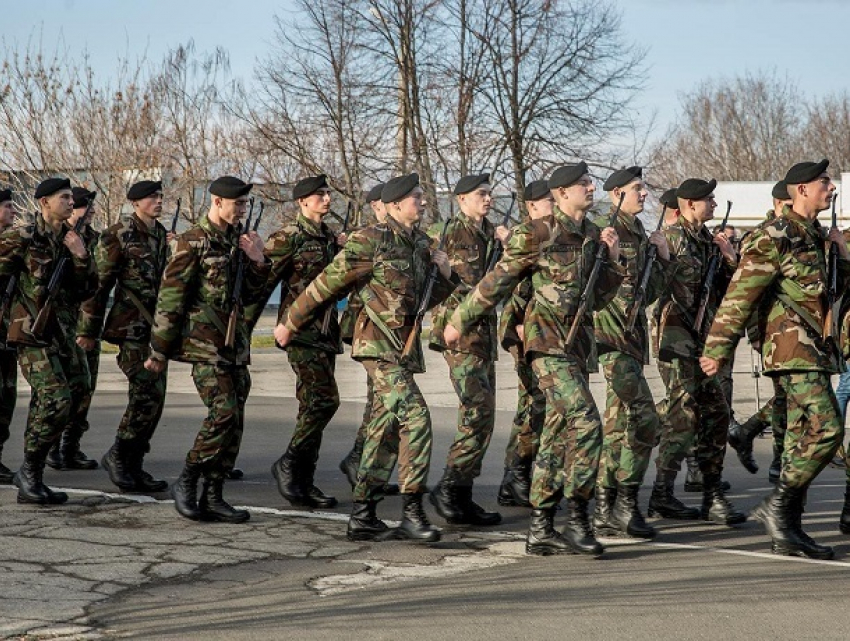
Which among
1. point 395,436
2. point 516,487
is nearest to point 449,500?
point 395,436

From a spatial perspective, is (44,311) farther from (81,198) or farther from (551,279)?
(551,279)

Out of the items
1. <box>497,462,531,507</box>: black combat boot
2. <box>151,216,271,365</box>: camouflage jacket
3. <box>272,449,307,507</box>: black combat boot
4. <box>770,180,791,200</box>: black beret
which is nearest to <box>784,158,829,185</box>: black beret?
<box>770,180,791,200</box>: black beret

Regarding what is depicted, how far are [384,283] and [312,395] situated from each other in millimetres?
1425

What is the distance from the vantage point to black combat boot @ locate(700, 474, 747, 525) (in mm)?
8531

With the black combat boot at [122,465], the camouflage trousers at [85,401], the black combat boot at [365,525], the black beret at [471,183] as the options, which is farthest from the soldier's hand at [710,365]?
the camouflage trousers at [85,401]

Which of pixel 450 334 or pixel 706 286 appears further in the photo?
pixel 706 286

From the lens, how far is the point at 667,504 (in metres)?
8.81

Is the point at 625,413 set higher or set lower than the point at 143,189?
lower

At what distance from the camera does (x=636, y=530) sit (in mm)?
8047

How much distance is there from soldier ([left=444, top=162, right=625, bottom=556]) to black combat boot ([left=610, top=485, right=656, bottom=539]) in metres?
0.58

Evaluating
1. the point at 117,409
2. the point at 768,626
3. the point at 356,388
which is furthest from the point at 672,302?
the point at 356,388

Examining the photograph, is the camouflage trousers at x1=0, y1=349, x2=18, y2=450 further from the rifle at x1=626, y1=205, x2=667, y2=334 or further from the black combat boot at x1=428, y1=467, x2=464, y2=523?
the rifle at x1=626, y1=205, x2=667, y2=334

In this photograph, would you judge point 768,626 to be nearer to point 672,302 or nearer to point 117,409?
point 672,302

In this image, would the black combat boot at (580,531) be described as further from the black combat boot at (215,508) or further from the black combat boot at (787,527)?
the black combat boot at (215,508)
